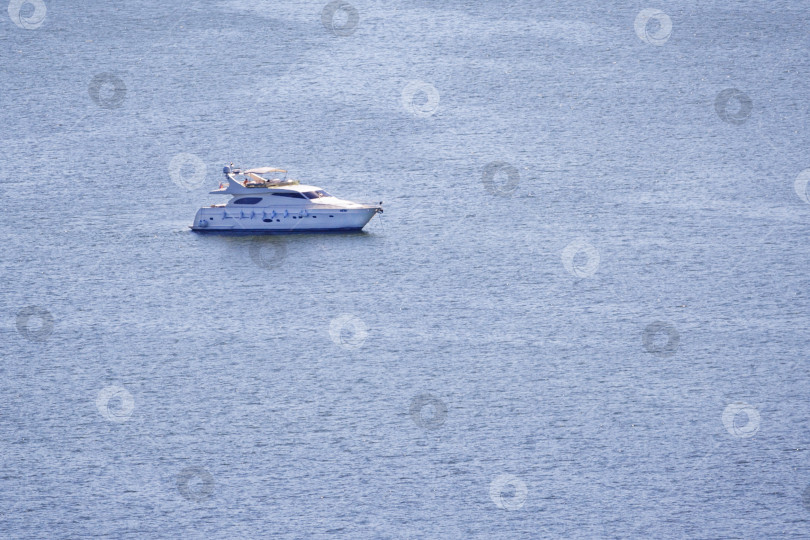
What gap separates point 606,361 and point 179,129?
51.5 metres

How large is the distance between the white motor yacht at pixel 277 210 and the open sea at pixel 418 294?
995 millimetres

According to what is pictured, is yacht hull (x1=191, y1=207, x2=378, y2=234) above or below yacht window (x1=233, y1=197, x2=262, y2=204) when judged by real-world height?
below

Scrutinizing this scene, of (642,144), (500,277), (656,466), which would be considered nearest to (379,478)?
(656,466)

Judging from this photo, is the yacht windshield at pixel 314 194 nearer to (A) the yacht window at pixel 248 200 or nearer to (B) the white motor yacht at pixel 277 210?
(B) the white motor yacht at pixel 277 210

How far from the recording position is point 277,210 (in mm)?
63125

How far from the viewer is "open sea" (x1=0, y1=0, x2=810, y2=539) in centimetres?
3669

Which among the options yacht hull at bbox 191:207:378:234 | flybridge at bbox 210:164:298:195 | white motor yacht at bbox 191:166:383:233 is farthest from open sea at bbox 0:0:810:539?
flybridge at bbox 210:164:298:195

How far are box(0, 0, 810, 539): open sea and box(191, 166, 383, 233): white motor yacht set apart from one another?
1.00 metres

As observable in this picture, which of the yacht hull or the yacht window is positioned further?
the yacht window

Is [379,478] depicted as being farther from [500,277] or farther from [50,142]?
[50,142]

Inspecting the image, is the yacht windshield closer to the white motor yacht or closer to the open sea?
the white motor yacht

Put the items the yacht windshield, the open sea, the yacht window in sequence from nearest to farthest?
the open sea, the yacht windshield, the yacht window

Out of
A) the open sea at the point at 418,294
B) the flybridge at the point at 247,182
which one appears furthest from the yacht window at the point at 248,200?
the open sea at the point at 418,294

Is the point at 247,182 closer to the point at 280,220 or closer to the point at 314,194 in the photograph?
the point at 280,220
